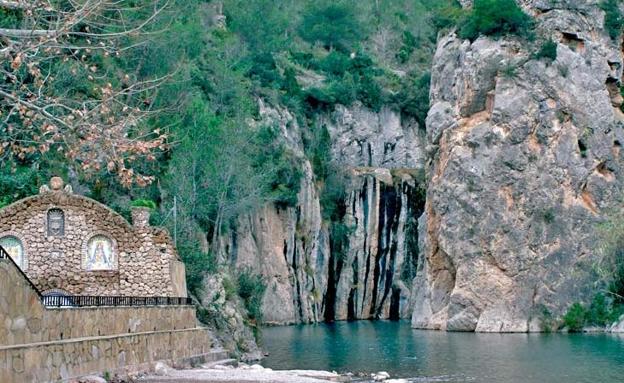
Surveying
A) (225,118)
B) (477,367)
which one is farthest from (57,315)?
(225,118)

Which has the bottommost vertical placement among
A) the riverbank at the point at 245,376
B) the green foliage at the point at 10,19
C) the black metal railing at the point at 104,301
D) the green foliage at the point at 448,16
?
the riverbank at the point at 245,376

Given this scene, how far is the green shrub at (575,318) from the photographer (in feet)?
169

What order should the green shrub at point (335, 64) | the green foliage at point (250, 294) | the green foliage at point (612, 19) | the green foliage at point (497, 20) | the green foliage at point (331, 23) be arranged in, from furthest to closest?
the green foliage at point (331, 23) → the green shrub at point (335, 64) → the green foliage at point (612, 19) → the green foliage at point (497, 20) → the green foliage at point (250, 294)

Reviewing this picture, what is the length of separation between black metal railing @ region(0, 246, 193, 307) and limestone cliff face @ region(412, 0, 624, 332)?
29868 mm

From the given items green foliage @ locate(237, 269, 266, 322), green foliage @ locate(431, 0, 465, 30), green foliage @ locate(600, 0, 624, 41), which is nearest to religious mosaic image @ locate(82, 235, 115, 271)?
green foliage @ locate(237, 269, 266, 322)

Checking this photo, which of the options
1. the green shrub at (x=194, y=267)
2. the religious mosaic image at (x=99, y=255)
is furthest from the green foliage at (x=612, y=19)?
the religious mosaic image at (x=99, y=255)

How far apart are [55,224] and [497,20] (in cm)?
3790

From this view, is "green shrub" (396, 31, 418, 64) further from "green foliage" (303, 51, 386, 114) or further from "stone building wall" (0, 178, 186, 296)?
"stone building wall" (0, 178, 186, 296)

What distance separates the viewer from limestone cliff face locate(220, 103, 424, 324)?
6531 centimetres

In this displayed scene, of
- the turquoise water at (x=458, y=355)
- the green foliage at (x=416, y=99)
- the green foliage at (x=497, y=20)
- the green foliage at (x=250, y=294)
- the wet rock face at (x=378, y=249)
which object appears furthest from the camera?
the green foliage at (x=416, y=99)

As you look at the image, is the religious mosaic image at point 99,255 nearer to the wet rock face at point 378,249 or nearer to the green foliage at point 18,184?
the green foliage at point 18,184

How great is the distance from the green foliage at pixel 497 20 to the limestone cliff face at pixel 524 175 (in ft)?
2.19

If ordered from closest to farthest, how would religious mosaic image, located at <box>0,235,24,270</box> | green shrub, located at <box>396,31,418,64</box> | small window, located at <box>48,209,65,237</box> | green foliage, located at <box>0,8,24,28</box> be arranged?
religious mosaic image, located at <box>0,235,24,270</box>
small window, located at <box>48,209,65,237</box>
green foliage, located at <box>0,8,24,28</box>
green shrub, located at <box>396,31,418,64</box>

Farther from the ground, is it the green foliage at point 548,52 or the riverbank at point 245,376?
the green foliage at point 548,52
